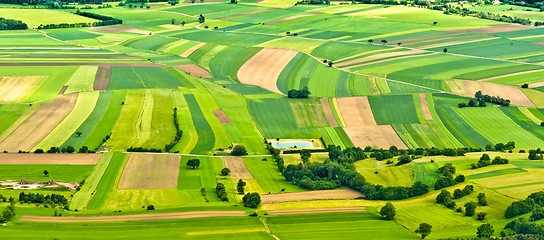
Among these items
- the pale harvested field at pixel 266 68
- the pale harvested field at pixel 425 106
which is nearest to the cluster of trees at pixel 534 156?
the pale harvested field at pixel 425 106

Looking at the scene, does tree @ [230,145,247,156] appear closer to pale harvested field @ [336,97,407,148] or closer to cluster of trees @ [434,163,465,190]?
pale harvested field @ [336,97,407,148]

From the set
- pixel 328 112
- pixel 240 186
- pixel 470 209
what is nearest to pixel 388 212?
pixel 470 209

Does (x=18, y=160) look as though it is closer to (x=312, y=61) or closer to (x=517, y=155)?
(x=517, y=155)

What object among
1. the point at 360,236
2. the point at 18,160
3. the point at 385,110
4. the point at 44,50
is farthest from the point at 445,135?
the point at 44,50

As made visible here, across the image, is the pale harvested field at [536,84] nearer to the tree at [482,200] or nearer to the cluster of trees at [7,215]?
the tree at [482,200]

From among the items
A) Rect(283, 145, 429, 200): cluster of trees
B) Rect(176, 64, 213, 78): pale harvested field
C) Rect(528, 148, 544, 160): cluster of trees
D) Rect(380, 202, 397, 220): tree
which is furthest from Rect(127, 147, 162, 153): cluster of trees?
Rect(176, 64, 213, 78): pale harvested field

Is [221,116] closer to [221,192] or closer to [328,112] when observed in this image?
[328,112]
